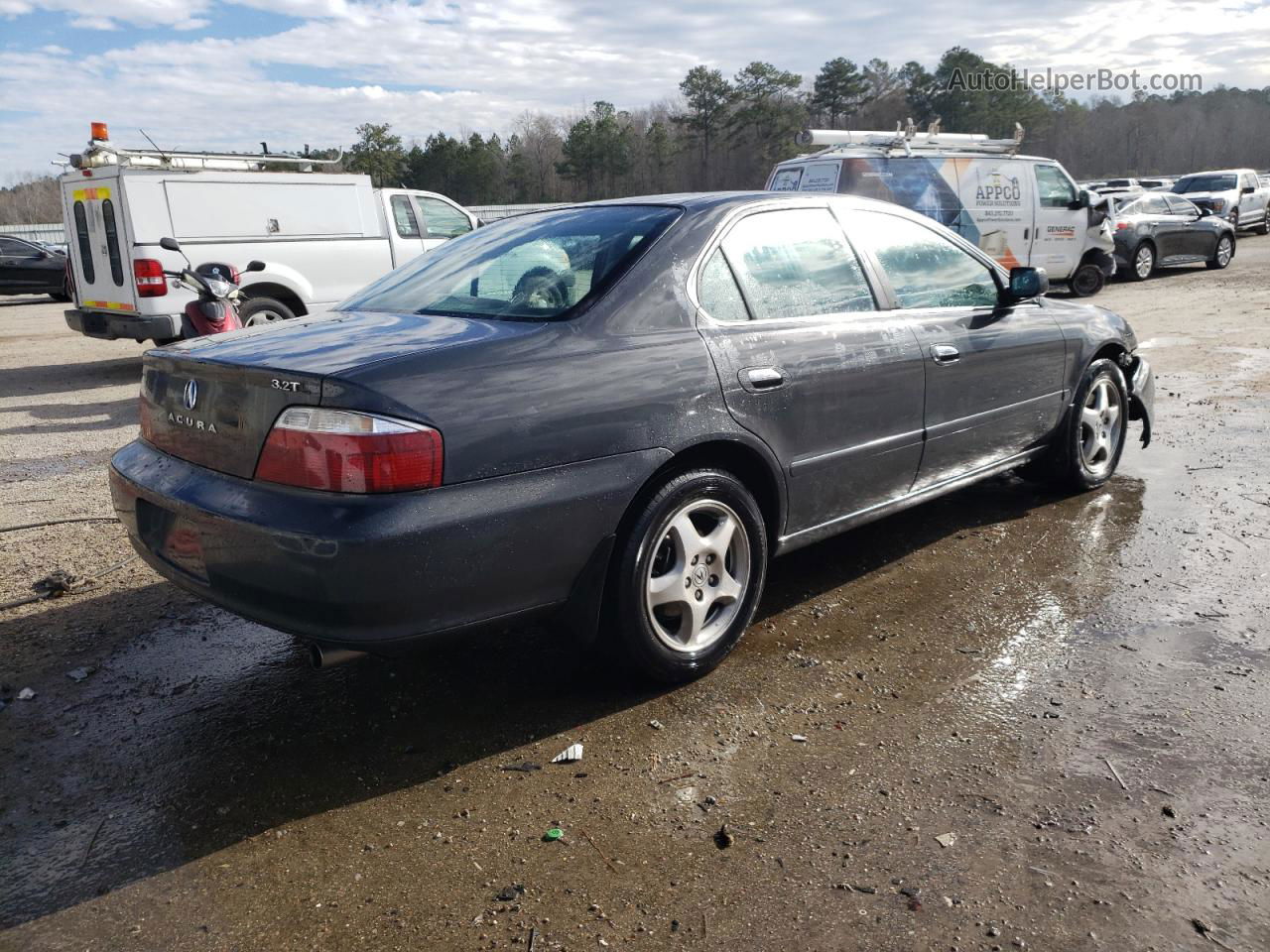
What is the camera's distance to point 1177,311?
1348 centimetres

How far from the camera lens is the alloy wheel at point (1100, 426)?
5367mm

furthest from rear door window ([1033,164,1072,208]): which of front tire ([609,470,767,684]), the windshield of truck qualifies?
the windshield of truck

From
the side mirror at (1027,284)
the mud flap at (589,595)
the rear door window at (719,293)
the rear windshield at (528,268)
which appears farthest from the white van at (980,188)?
the mud flap at (589,595)

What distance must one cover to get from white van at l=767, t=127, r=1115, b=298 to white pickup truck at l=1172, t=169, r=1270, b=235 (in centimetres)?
1146

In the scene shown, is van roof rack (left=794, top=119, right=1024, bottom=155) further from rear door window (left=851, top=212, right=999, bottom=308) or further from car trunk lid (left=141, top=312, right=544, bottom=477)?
car trunk lid (left=141, top=312, right=544, bottom=477)

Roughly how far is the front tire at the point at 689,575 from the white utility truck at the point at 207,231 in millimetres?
7476

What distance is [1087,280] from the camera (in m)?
15.9

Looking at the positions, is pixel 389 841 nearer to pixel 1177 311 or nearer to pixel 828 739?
pixel 828 739

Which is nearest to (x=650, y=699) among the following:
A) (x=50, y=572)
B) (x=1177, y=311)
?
(x=50, y=572)

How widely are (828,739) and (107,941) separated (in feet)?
6.38

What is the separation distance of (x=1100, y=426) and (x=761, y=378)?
2.91 m

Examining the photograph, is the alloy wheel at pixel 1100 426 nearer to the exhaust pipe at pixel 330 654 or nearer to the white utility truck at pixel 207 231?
the exhaust pipe at pixel 330 654

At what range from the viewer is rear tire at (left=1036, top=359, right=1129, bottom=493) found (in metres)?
5.24

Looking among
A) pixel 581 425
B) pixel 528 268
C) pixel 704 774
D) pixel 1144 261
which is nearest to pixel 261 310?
pixel 528 268
